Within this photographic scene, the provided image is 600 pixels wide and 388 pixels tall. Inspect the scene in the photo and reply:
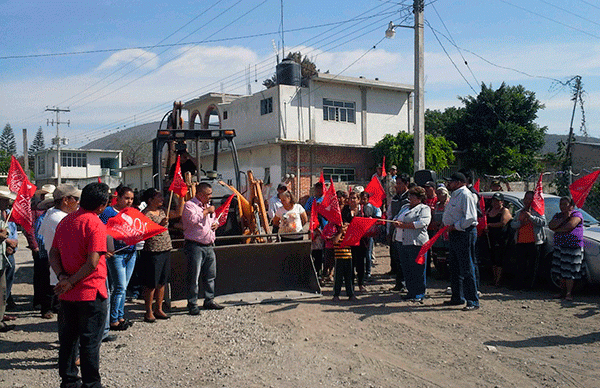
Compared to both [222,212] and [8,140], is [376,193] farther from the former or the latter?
[8,140]

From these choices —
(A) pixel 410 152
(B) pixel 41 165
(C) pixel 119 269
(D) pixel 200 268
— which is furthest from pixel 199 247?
(B) pixel 41 165

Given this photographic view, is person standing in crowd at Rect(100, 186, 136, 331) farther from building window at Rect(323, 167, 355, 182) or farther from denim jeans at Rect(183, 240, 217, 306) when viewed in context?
building window at Rect(323, 167, 355, 182)

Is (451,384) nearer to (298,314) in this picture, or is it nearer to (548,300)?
(298,314)

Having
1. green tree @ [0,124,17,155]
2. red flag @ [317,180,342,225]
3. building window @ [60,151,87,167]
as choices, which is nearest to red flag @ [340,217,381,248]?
red flag @ [317,180,342,225]

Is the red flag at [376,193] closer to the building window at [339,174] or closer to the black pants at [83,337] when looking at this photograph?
the black pants at [83,337]

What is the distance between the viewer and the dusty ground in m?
5.32

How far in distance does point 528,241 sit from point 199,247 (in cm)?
545

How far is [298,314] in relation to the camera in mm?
Result: 7785

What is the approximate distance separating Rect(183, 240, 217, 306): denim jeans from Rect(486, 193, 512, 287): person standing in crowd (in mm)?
5022

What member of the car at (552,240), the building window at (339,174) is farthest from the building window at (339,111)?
the car at (552,240)

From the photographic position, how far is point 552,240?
30.9 feet

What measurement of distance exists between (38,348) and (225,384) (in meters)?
2.78

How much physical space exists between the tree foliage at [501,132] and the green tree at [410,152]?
8.83 ft

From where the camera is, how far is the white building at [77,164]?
58469 mm
